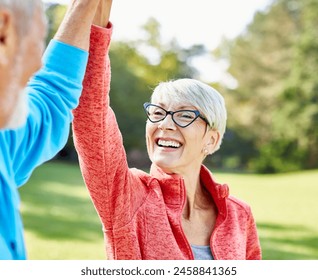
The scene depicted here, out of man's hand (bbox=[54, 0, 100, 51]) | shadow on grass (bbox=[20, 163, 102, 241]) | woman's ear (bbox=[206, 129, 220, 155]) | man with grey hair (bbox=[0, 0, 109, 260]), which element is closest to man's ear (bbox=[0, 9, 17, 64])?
man with grey hair (bbox=[0, 0, 109, 260])

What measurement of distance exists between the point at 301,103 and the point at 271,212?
1196 cm

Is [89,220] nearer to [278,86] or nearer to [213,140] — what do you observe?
[213,140]

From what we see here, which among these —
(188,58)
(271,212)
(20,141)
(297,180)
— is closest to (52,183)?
(271,212)

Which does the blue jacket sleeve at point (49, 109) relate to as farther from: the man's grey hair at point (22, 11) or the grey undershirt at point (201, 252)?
the grey undershirt at point (201, 252)

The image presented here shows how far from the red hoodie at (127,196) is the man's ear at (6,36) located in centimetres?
47

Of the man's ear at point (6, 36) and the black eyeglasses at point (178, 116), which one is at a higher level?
the man's ear at point (6, 36)

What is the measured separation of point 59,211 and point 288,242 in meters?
2.76

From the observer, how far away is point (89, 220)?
22.8 ft

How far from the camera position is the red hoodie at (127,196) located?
3.79 feet

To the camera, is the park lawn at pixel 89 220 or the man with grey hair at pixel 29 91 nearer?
the man with grey hair at pixel 29 91

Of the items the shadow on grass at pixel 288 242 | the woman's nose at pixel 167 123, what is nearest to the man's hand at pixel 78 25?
the woman's nose at pixel 167 123

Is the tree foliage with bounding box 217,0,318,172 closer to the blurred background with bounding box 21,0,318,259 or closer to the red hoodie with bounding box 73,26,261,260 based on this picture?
the blurred background with bounding box 21,0,318,259

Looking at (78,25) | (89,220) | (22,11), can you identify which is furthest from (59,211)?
(22,11)
